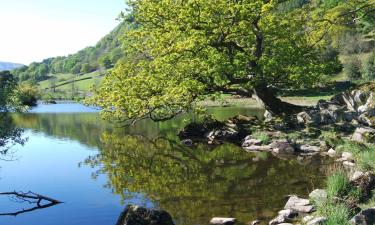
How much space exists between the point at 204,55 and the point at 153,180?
1739 centimetres

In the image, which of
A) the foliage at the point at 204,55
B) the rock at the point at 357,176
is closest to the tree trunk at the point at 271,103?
the foliage at the point at 204,55

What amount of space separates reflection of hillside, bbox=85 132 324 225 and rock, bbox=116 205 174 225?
49.6 inches

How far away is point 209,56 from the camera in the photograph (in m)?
40.1

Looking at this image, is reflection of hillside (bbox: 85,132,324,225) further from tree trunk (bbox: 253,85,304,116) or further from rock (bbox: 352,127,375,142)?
tree trunk (bbox: 253,85,304,116)

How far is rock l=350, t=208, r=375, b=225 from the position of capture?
14.6 metres

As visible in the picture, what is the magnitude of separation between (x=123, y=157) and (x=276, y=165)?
41.0ft

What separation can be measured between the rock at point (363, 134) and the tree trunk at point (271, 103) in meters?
9.51

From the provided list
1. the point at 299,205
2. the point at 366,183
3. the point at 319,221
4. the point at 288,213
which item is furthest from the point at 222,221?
the point at 366,183

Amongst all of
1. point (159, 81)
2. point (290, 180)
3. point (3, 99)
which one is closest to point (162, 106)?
point (159, 81)

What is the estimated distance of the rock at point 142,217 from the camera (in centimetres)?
1684

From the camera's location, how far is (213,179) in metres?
26.2

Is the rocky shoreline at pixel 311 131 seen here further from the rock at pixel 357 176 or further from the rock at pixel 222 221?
the rock at pixel 222 221

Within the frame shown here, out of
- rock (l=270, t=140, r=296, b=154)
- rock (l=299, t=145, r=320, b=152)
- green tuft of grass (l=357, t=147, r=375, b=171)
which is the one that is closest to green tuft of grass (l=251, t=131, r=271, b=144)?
rock (l=270, t=140, r=296, b=154)

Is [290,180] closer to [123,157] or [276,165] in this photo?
[276,165]
